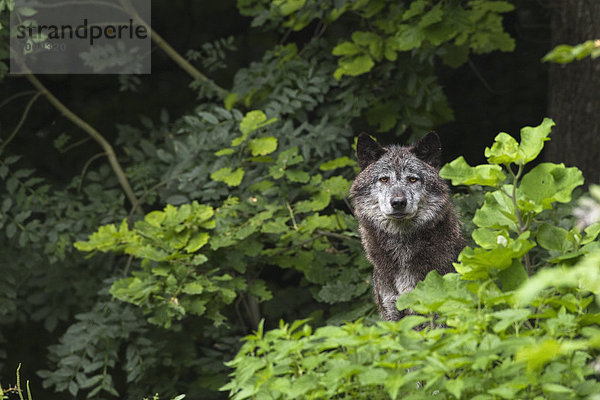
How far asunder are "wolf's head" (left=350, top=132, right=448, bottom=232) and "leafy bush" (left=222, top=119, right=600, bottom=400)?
1478 mm

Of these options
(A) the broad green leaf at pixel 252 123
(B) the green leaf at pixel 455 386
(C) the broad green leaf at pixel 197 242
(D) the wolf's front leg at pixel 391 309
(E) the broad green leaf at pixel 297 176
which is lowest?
(D) the wolf's front leg at pixel 391 309

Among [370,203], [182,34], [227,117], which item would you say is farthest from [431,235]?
[182,34]

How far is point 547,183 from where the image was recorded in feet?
10.2

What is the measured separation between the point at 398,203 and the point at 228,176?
189 cm

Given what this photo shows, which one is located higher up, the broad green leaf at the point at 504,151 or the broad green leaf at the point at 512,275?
the broad green leaf at the point at 504,151

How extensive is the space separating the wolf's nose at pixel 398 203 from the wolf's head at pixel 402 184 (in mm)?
13

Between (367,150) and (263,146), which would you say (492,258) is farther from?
(263,146)

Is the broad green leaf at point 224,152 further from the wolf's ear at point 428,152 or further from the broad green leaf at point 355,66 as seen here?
the wolf's ear at point 428,152

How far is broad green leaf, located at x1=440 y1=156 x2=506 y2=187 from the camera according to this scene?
10.3ft

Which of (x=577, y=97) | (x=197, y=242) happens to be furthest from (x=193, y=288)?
(x=577, y=97)

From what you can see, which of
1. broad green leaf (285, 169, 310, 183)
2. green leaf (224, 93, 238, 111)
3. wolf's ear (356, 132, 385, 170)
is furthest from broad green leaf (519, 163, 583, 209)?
green leaf (224, 93, 238, 111)

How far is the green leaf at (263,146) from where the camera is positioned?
611cm

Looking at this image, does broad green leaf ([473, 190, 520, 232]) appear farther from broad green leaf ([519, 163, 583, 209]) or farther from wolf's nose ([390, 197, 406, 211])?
wolf's nose ([390, 197, 406, 211])

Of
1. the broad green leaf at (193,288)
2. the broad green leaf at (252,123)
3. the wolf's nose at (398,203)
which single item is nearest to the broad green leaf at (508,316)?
the wolf's nose at (398,203)
